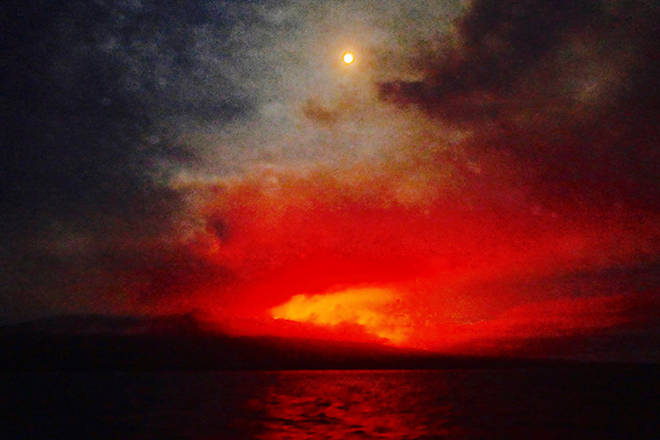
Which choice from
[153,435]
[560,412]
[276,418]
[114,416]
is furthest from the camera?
[560,412]

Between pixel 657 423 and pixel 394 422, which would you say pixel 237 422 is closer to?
pixel 394 422

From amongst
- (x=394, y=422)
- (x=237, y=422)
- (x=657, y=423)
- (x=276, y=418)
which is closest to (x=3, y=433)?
(x=237, y=422)

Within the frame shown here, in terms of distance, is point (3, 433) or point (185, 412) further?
point (185, 412)

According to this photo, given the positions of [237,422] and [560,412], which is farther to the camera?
[560,412]

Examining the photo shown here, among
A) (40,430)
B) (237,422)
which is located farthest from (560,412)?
(40,430)

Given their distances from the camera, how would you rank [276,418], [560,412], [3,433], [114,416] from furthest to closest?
[560,412] < [114,416] < [276,418] < [3,433]

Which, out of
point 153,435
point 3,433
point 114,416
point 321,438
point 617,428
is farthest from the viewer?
point 114,416

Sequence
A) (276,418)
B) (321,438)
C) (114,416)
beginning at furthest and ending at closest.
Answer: (114,416)
(276,418)
(321,438)

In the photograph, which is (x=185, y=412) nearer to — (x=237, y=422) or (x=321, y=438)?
(x=237, y=422)
